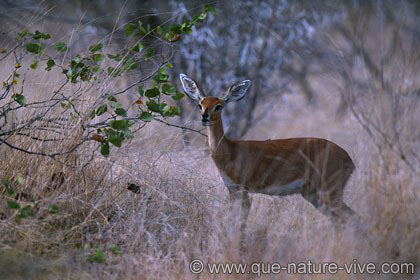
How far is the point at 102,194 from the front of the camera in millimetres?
5230

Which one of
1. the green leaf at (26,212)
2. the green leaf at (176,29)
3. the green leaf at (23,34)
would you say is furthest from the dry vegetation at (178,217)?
the green leaf at (176,29)

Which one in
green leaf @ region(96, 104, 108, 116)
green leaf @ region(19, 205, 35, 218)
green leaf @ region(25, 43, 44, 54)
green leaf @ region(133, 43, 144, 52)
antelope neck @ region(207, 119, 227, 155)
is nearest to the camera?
green leaf @ region(19, 205, 35, 218)

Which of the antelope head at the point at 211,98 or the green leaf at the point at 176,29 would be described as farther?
the antelope head at the point at 211,98

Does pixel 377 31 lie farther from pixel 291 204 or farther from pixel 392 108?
pixel 291 204

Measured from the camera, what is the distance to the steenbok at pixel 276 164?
19.8ft

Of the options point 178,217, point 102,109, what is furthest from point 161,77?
point 178,217

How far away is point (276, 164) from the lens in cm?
621

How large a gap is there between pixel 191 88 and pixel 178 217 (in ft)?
5.45

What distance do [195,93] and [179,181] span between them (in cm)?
106

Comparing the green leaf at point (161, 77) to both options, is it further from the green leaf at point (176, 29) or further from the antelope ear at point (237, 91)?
the antelope ear at point (237, 91)

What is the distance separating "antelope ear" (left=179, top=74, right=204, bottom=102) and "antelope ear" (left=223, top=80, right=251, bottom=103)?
0.84 ft

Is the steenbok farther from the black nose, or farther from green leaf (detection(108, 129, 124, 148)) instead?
green leaf (detection(108, 129, 124, 148))

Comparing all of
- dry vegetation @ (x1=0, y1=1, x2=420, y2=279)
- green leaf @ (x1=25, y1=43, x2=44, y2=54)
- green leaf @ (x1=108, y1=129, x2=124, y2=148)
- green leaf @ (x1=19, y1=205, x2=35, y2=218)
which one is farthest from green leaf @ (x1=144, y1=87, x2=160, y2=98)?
green leaf @ (x1=19, y1=205, x2=35, y2=218)

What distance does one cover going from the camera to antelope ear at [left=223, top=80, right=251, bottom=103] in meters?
6.37
